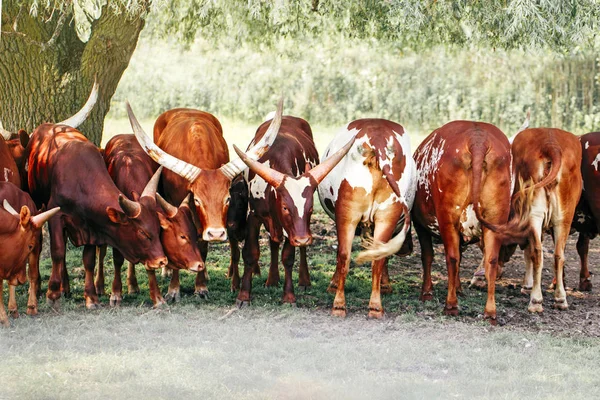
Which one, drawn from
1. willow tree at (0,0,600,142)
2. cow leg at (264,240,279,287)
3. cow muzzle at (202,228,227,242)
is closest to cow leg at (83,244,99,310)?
cow muzzle at (202,228,227,242)

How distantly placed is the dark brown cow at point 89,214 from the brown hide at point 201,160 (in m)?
0.43

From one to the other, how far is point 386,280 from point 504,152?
6.46 feet

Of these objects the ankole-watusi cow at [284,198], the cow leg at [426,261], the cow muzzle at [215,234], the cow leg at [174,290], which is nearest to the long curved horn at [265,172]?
the ankole-watusi cow at [284,198]

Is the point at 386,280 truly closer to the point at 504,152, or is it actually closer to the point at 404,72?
the point at 504,152

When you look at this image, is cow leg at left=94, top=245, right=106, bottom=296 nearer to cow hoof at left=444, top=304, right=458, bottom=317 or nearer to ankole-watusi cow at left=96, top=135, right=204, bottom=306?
ankole-watusi cow at left=96, top=135, right=204, bottom=306

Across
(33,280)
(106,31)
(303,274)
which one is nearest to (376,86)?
(106,31)

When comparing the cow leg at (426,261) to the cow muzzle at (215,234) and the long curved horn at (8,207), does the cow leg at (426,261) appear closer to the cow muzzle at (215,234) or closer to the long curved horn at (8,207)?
the cow muzzle at (215,234)

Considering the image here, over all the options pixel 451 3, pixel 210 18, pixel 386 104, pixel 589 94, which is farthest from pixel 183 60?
pixel 451 3

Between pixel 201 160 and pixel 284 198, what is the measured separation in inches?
46.3

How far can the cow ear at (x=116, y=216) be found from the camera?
806 centimetres

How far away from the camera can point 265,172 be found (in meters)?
8.24

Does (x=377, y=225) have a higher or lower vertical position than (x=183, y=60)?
lower

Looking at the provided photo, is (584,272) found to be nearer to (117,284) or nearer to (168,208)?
(168,208)

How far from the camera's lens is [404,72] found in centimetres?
2545
